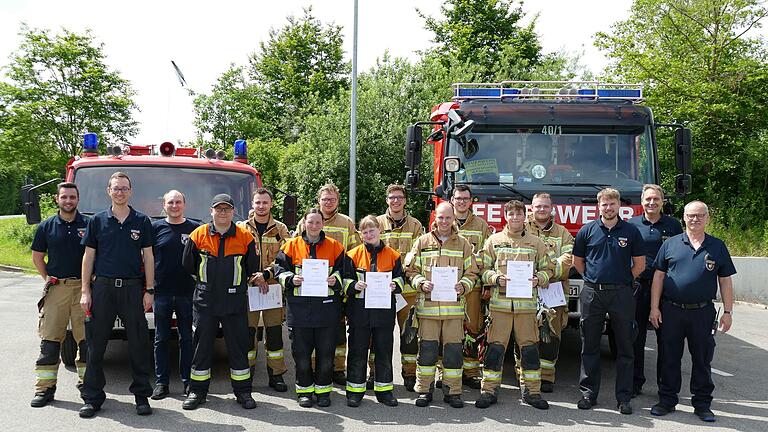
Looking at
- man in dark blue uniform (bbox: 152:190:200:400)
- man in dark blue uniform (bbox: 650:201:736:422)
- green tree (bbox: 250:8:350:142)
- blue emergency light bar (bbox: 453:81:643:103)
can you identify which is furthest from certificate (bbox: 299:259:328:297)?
green tree (bbox: 250:8:350:142)

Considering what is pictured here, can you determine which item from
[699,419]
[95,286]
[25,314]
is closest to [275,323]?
[95,286]

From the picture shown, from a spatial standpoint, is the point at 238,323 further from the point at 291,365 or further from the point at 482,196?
the point at 482,196

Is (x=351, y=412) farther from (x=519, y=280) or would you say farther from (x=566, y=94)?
(x=566, y=94)

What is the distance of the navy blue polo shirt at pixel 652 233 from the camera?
6.35 m

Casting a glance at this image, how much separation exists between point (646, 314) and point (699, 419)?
1.09m

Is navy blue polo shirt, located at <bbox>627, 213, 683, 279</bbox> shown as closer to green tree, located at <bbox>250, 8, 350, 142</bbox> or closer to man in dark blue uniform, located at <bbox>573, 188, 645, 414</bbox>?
man in dark blue uniform, located at <bbox>573, 188, 645, 414</bbox>

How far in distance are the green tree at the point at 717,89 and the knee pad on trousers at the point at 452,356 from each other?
511 inches

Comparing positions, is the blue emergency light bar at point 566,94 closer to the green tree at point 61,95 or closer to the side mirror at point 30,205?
the side mirror at point 30,205

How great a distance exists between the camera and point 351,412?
18.7 feet

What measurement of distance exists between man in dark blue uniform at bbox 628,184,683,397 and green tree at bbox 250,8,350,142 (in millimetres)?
28383

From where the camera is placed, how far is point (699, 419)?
18.5 feet

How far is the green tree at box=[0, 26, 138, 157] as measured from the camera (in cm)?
2158

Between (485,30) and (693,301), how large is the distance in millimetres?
24783

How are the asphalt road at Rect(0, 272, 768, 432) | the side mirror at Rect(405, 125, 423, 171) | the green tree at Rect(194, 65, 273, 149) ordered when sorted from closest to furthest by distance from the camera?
the asphalt road at Rect(0, 272, 768, 432)
the side mirror at Rect(405, 125, 423, 171)
the green tree at Rect(194, 65, 273, 149)
